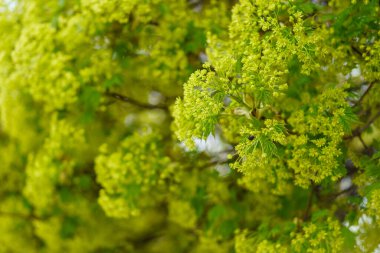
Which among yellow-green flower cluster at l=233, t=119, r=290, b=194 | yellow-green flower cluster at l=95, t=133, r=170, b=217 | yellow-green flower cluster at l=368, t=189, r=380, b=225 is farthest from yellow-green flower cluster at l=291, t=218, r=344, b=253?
yellow-green flower cluster at l=95, t=133, r=170, b=217

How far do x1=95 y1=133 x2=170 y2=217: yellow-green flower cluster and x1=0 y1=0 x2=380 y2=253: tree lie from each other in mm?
14

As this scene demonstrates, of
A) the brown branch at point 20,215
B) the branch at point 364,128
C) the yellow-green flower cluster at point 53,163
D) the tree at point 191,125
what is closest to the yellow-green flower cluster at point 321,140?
the tree at point 191,125

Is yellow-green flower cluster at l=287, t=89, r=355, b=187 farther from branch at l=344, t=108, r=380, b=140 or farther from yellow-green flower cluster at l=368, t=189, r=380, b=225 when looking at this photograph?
branch at l=344, t=108, r=380, b=140

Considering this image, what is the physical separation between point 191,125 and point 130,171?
1.64 m

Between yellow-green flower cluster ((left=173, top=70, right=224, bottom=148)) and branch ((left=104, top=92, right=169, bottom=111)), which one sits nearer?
yellow-green flower cluster ((left=173, top=70, right=224, bottom=148))

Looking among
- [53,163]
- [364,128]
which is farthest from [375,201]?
[53,163]

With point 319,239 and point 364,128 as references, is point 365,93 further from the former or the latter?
point 319,239

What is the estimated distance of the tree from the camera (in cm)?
322

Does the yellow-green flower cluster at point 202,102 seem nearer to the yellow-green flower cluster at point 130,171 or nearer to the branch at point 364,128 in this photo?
the branch at point 364,128

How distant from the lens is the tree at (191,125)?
10.6ft

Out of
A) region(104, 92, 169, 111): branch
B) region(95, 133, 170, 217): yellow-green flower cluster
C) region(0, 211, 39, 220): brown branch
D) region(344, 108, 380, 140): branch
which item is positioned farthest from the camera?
region(0, 211, 39, 220): brown branch

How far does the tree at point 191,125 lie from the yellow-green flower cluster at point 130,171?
0.01 meters

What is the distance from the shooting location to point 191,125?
11.0 feet

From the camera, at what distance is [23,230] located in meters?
7.18
